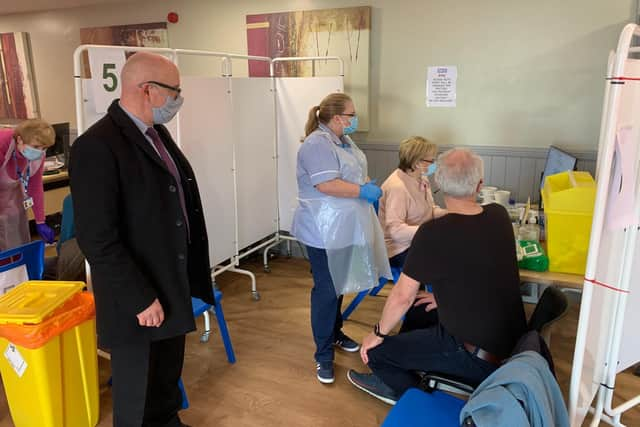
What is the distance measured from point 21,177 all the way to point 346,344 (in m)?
2.03

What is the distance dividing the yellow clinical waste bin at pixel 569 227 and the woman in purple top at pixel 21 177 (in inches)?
98.4

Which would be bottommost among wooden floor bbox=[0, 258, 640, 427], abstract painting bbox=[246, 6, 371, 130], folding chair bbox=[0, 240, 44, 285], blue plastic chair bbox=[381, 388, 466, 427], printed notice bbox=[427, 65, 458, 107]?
wooden floor bbox=[0, 258, 640, 427]

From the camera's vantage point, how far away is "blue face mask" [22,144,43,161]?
256cm

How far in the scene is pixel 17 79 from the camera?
525cm

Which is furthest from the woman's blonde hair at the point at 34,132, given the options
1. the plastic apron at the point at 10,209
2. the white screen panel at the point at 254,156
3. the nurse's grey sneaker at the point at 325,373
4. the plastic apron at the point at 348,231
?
the nurse's grey sneaker at the point at 325,373

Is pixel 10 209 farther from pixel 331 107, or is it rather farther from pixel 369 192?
pixel 369 192

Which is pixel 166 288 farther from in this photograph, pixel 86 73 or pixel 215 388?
pixel 86 73

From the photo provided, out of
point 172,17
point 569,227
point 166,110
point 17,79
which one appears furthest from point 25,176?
point 17,79

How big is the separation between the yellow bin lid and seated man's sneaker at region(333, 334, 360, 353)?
53.3 inches

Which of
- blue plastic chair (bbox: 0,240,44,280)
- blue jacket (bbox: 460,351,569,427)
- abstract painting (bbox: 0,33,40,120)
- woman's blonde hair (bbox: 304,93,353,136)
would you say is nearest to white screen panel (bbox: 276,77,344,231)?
woman's blonde hair (bbox: 304,93,353,136)

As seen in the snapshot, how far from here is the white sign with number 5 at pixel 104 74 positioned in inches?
83.0

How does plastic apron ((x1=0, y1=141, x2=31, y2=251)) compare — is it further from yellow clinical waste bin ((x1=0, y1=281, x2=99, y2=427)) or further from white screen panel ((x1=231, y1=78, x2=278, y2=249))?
white screen panel ((x1=231, y1=78, x2=278, y2=249))

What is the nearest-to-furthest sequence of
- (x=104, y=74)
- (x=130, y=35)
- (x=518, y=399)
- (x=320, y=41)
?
(x=518, y=399) < (x=104, y=74) < (x=320, y=41) < (x=130, y=35)

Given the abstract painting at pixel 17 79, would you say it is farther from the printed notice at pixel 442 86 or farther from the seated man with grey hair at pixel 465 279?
the seated man with grey hair at pixel 465 279
